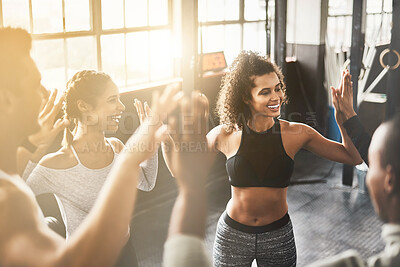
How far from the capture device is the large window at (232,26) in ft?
13.9

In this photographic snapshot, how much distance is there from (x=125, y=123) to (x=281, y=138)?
1753 mm

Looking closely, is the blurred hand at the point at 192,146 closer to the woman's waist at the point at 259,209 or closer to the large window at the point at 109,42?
the woman's waist at the point at 259,209

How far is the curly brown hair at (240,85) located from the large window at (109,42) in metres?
0.98

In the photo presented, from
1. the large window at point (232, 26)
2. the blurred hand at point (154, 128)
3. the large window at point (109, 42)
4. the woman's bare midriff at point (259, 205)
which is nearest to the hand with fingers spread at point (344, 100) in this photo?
the woman's bare midriff at point (259, 205)

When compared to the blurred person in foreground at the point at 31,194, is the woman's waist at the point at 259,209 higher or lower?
lower

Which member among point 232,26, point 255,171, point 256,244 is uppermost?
point 232,26

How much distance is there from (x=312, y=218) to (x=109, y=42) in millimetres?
1865

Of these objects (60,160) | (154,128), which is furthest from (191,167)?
(60,160)

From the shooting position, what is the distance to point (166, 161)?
135 cm

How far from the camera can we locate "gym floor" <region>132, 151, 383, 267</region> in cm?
315

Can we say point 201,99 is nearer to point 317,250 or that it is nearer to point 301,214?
point 317,250

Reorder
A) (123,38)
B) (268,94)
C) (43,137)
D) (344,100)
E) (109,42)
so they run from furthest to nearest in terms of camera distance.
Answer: (123,38)
(109,42)
(268,94)
(344,100)
(43,137)

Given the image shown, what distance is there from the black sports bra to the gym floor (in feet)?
3.43

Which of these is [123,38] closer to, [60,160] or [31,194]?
[60,160]
